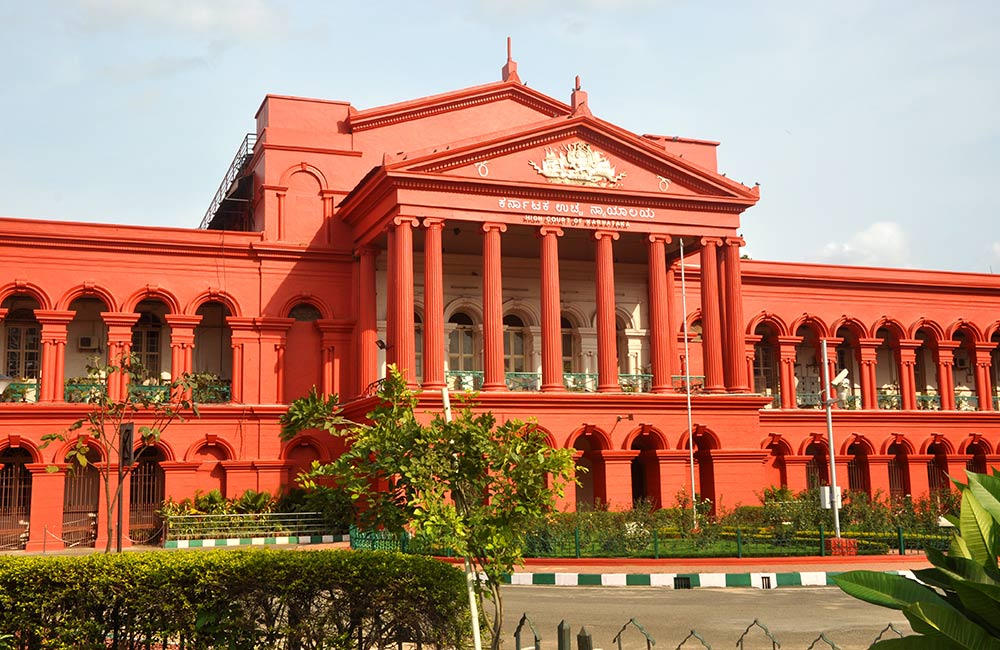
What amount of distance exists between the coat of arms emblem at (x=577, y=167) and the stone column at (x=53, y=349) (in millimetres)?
14842

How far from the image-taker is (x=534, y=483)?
883 centimetres

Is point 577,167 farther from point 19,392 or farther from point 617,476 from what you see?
point 19,392

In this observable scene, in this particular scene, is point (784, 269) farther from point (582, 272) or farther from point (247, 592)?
point (247, 592)

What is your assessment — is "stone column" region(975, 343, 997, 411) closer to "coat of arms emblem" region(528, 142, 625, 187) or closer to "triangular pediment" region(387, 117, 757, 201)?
"triangular pediment" region(387, 117, 757, 201)

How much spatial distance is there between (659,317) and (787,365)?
10.5 meters

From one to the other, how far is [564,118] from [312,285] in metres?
9.76

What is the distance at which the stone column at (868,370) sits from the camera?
4034 cm

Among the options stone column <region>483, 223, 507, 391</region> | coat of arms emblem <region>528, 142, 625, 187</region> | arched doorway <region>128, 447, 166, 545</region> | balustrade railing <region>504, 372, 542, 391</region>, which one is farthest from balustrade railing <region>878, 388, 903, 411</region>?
arched doorway <region>128, 447, 166, 545</region>

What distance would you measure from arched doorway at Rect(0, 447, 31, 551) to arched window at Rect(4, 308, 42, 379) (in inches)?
103

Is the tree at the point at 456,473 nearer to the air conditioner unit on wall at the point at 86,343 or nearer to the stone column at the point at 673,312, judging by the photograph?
the stone column at the point at 673,312

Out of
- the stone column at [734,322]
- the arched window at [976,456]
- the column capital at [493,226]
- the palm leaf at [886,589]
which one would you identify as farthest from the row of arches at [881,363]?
the palm leaf at [886,589]

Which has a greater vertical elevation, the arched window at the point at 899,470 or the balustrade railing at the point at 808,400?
the balustrade railing at the point at 808,400

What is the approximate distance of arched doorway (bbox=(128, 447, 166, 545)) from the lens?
1185 inches

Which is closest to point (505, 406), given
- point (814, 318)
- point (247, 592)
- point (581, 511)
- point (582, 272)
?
point (581, 511)
